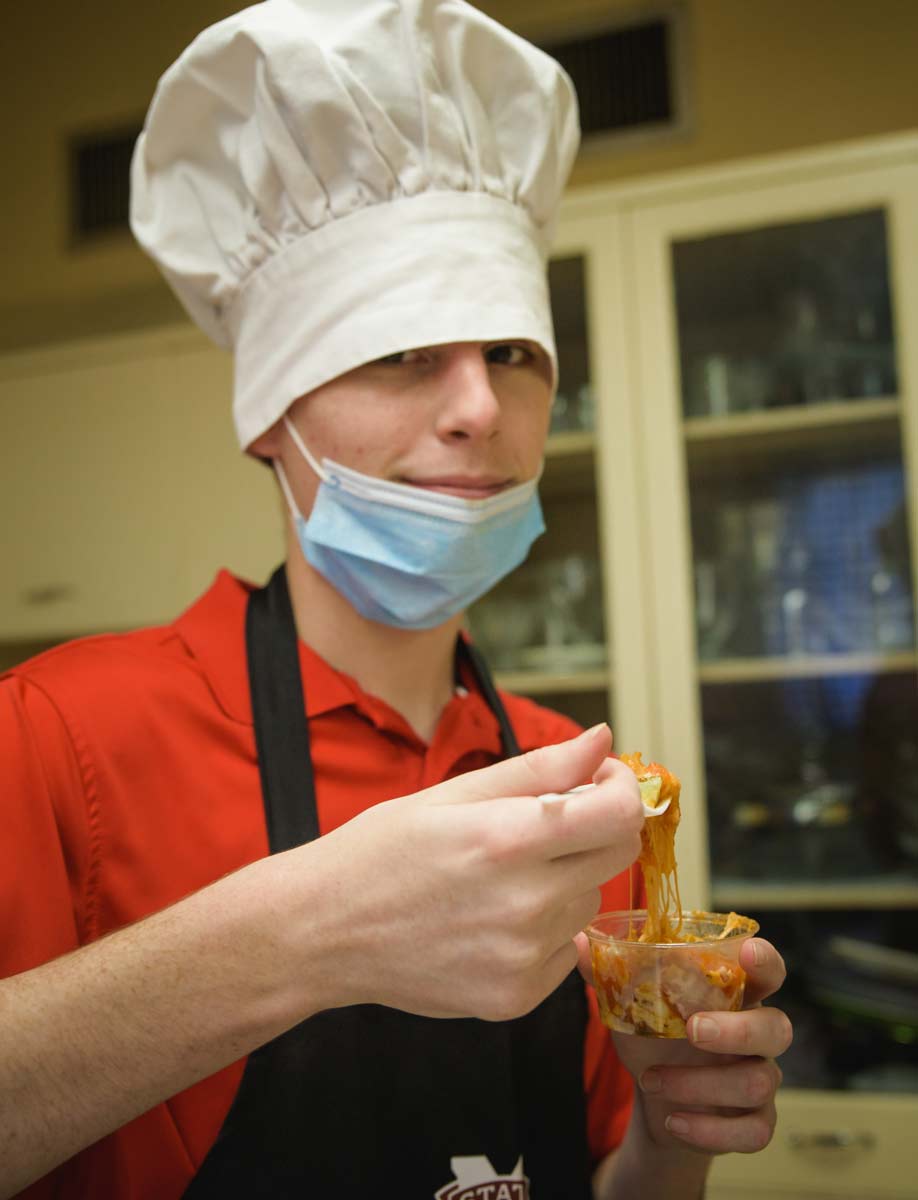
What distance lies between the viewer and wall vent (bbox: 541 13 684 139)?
2.42m

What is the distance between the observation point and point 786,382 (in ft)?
6.64

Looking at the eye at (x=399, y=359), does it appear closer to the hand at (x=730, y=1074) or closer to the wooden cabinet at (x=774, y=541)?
the hand at (x=730, y=1074)

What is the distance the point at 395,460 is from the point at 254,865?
0.45 meters

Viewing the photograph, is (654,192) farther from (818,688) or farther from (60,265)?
(60,265)

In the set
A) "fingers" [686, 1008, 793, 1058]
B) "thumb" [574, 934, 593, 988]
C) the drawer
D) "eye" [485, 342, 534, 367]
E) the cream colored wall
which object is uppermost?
the cream colored wall

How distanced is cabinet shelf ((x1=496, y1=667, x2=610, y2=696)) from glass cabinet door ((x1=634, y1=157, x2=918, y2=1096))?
0.15 metres

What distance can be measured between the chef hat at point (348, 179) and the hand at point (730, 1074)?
2.00 ft

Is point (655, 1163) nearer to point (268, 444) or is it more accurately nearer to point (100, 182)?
point (268, 444)

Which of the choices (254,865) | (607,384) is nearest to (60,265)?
(607,384)

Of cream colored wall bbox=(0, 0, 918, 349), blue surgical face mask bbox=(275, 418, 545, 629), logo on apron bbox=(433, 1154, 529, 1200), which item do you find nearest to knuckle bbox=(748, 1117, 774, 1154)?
logo on apron bbox=(433, 1154, 529, 1200)

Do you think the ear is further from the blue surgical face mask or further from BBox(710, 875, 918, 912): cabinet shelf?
BBox(710, 875, 918, 912): cabinet shelf

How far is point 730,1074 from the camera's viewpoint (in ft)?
2.58

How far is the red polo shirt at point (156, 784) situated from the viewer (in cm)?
80

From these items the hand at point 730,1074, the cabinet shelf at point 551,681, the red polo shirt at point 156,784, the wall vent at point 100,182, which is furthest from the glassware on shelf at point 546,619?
the wall vent at point 100,182
